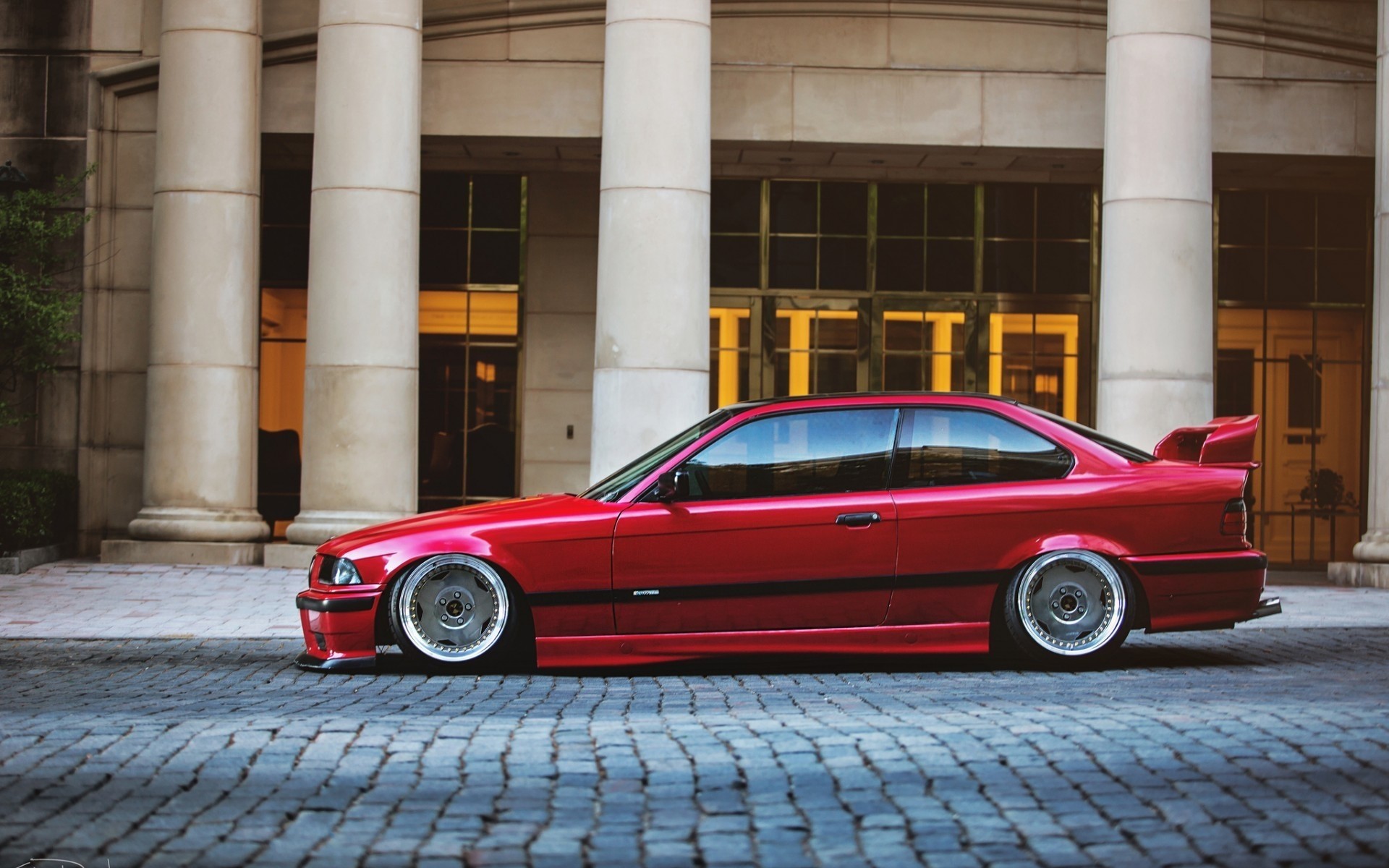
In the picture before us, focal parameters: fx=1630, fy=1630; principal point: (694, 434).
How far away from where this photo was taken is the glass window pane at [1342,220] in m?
19.7

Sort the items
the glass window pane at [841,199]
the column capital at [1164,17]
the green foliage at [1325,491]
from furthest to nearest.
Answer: the glass window pane at [841,199], the green foliage at [1325,491], the column capital at [1164,17]

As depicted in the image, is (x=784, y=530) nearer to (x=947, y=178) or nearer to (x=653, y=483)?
(x=653, y=483)

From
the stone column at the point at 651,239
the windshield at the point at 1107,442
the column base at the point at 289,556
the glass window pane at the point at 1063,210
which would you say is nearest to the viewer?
the windshield at the point at 1107,442

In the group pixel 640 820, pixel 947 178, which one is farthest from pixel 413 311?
pixel 640 820

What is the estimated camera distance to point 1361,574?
1488 cm

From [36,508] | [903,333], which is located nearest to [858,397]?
[36,508]

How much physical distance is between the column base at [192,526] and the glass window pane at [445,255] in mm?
4620

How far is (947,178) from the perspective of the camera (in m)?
19.7

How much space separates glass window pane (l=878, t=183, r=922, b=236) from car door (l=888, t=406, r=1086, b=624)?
11.6 m

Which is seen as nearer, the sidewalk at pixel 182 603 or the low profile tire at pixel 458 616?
the low profile tire at pixel 458 616

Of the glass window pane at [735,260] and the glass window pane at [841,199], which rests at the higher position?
the glass window pane at [841,199]

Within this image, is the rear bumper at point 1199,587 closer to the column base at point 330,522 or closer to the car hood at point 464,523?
the car hood at point 464,523

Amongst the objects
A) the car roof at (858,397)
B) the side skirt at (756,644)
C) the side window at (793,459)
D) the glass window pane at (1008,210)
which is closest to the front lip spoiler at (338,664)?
the side skirt at (756,644)

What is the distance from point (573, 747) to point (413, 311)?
10.2 m
